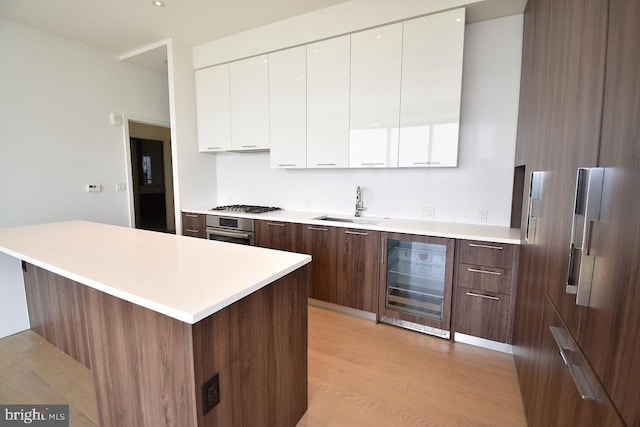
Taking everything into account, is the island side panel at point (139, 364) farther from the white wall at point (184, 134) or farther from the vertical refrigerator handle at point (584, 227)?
the white wall at point (184, 134)

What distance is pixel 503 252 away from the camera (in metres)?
2.11

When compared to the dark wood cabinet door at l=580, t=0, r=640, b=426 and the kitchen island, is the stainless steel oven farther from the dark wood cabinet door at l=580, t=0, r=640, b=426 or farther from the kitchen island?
the dark wood cabinet door at l=580, t=0, r=640, b=426

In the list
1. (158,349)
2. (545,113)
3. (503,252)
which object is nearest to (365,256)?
(503,252)

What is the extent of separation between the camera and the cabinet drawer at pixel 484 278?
2.12 meters

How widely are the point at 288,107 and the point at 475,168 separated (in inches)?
77.0

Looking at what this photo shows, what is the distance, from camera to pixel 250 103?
3.34m

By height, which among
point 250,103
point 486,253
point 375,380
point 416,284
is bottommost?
point 375,380

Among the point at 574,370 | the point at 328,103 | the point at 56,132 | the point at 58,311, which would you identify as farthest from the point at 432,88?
the point at 56,132

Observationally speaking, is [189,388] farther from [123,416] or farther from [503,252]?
[503,252]

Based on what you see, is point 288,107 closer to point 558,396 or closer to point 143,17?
point 143,17

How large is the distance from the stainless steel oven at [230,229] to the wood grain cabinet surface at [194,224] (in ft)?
0.30

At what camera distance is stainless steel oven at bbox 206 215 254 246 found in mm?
3201

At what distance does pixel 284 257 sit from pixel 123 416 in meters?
0.99

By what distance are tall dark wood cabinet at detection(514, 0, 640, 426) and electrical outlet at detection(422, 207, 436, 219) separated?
1115 mm
